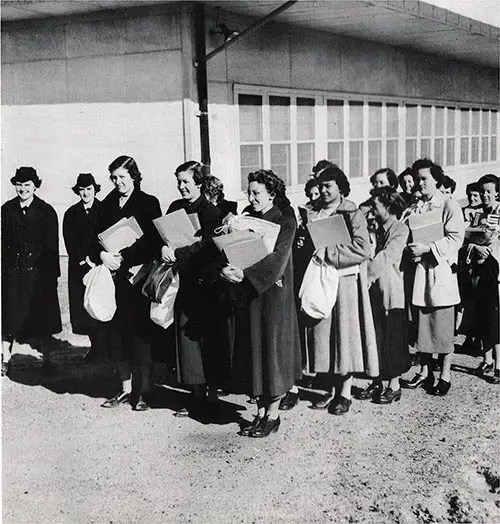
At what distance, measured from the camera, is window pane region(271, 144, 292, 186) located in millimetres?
9625

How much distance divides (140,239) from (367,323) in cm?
184

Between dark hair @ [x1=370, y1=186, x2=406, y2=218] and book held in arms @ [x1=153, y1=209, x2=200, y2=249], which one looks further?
dark hair @ [x1=370, y1=186, x2=406, y2=218]

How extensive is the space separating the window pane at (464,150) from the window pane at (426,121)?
2165mm

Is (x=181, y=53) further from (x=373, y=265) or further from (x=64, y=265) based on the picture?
(x=373, y=265)

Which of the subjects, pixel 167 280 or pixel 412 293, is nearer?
pixel 167 280

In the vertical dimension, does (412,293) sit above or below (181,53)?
below

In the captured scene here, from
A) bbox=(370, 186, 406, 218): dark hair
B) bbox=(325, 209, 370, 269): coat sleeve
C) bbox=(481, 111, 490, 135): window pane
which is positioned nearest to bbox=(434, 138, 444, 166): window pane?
bbox=(481, 111, 490, 135): window pane

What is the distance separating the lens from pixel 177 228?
16.1 feet

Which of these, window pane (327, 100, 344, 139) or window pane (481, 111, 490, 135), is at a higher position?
window pane (481, 111, 490, 135)

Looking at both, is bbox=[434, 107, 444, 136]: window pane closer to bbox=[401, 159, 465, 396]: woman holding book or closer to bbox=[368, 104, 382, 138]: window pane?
bbox=[368, 104, 382, 138]: window pane

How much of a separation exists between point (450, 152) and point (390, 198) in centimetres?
1079

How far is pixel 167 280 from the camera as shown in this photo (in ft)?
16.5

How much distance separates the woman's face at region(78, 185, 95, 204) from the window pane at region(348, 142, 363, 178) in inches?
251

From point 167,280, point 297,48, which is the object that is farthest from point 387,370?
point 297,48
